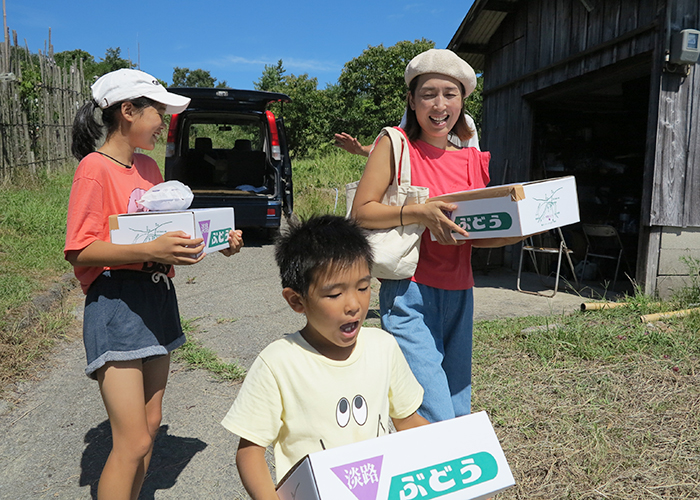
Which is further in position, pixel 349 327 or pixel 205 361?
pixel 205 361

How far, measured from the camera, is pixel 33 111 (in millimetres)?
10312

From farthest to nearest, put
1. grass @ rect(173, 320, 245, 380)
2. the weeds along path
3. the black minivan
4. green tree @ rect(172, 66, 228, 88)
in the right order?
green tree @ rect(172, 66, 228, 88) < the black minivan < grass @ rect(173, 320, 245, 380) < the weeds along path

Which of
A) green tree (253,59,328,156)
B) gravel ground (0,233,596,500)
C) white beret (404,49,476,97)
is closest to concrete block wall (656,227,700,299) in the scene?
gravel ground (0,233,596,500)

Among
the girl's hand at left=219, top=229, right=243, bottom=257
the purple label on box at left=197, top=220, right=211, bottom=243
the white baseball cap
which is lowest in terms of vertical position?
the girl's hand at left=219, top=229, right=243, bottom=257

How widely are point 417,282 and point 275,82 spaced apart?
3175 centimetres

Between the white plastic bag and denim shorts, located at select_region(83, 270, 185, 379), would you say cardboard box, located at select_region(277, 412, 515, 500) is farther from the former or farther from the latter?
the white plastic bag

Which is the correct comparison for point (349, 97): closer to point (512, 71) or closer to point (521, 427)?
point (512, 71)

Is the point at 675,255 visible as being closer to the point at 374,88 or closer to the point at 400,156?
the point at 400,156

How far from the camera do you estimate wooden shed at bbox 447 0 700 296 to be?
5680 millimetres

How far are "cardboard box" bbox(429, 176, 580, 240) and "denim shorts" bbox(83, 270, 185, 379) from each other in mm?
1113

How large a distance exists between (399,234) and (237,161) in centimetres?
766

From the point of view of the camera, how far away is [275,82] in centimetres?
3184

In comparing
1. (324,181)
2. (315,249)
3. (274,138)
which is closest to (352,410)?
(315,249)

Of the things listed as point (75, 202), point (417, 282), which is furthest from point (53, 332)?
point (417, 282)
